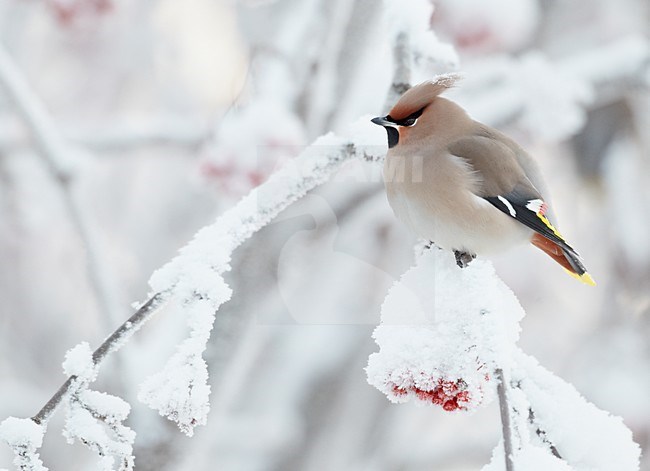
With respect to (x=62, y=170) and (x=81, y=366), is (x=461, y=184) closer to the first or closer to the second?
(x=81, y=366)

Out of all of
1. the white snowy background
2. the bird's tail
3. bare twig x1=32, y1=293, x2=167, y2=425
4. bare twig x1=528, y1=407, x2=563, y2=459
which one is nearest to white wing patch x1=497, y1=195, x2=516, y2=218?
the bird's tail

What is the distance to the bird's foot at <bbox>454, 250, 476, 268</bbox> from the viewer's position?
1476 mm

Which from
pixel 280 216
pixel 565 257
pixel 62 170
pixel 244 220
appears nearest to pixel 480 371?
pixel 244 220

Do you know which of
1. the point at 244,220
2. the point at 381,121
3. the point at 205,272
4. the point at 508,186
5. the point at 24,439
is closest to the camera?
the point at 24,439

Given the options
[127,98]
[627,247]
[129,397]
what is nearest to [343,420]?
[129,397]

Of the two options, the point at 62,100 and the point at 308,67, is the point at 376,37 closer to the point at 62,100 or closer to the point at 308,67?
the point at 308,67

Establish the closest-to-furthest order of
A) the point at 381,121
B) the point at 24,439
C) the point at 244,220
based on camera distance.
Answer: the point at 24,439
the point at 244,220
the point at 381,121

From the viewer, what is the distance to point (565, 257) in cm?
183

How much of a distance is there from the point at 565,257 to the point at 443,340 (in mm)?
659

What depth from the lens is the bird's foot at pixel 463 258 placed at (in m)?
1.48

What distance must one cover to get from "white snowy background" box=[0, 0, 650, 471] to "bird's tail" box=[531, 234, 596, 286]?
116mm

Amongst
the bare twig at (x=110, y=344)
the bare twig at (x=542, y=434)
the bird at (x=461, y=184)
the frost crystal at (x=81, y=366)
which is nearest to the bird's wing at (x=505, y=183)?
the bird at (x=461, y=184)

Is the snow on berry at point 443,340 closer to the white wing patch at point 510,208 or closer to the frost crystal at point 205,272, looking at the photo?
the frost crystal at point 205,272

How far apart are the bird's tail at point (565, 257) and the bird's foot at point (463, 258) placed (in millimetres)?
284
